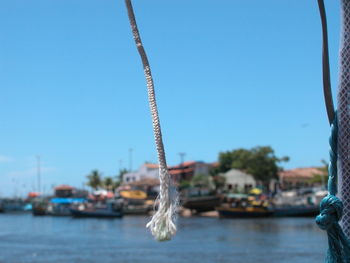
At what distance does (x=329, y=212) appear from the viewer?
10.6 feet

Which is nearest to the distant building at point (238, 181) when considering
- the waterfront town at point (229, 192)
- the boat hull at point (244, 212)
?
the waterfront town at point (229, 192)

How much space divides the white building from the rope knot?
321 feet

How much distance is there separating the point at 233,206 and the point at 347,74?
7423 centimetres

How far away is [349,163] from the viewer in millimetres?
3324

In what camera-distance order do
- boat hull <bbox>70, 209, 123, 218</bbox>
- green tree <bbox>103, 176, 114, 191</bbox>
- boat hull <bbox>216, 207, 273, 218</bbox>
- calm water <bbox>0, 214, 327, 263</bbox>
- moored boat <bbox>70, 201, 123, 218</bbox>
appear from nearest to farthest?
1. calm water <bbox>0, 214, 327, 263</bbox>
2. boat hull <bbox>216, 207, 273, 218</bbox>
3. boat hull <bbox>70, 209, 123, 218</bbox>
4. moored boat <bbox>70, 201, 123, 218</bbox>
5. green tree <bbox>103, 176, 114, 191</bbox>

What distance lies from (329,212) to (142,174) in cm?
10389

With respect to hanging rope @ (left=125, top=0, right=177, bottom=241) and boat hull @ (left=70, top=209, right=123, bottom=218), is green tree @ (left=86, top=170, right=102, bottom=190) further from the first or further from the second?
hanging rope @ (left=125, top=0, right=177, bottom=241)

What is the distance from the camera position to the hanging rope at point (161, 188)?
2.90 metres

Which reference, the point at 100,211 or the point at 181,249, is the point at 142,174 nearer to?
the point at 100,211

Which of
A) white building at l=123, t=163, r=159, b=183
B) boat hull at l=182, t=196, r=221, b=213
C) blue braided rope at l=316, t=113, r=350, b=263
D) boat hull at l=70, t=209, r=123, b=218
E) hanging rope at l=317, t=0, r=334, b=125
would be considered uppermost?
white building at l=123, t=163, r=159, b=183

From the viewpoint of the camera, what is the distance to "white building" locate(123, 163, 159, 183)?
103438mm

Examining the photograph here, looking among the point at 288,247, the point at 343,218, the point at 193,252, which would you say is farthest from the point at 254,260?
the point at 343,218

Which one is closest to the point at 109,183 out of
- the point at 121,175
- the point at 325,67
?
the point at 121,175

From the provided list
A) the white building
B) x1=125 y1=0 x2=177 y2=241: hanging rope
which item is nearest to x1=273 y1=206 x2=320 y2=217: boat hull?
the white building
